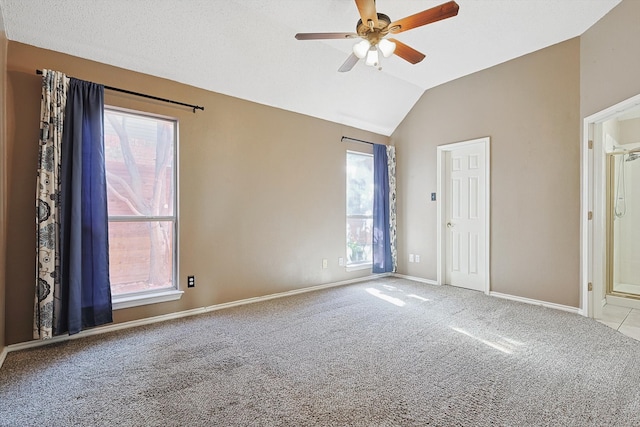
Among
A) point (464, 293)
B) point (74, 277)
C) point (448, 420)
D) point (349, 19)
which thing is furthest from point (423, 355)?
point (349, 19)

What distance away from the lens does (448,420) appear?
5.39 feet

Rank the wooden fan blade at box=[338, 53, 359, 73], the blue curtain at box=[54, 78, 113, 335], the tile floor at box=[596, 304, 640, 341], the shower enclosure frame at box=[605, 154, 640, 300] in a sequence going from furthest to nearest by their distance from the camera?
1. the shower enclosure frame at box=[605, 154, 640, 300]
2. the tile floor at box=[596, 304, 640, 341]
3. the wooden fan blade at box=[338, 53, 359, 73]
4. the blue curtain at box=[54, 78, 113, 335]

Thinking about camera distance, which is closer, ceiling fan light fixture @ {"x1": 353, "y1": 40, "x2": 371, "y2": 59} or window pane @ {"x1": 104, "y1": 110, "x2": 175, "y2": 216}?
ceiling fan light fixture @ {"x1": 353, "y1": 40, "x2": 371, "y2": 59}

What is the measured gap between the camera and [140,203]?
316 centimetres

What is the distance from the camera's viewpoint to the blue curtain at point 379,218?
5.11 meters

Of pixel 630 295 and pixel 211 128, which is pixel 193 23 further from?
pixel 630 295

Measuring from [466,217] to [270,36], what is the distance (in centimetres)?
360

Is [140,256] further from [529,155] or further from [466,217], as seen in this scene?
[529,155]

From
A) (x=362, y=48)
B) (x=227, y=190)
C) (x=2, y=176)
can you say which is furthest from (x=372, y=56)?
(x=2, y=176)

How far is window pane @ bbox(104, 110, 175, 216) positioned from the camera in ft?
9.85

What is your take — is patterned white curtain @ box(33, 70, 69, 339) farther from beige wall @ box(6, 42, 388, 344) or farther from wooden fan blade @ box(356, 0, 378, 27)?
wooden fan blade @ box(356, 0, 378, 27)

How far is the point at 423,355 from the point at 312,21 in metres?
3.26

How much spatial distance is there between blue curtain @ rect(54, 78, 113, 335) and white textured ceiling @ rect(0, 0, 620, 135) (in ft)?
1.56

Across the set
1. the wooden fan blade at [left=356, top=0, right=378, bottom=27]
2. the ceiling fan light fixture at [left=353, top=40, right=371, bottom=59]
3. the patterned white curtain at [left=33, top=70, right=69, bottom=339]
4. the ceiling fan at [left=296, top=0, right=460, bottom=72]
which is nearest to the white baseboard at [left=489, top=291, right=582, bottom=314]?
the ceiling fan at [left=296, top=0, right=460, bottom=72]
